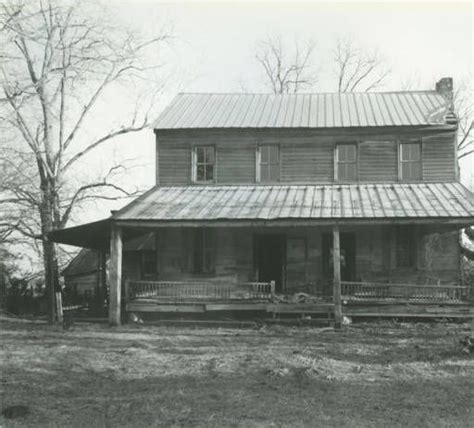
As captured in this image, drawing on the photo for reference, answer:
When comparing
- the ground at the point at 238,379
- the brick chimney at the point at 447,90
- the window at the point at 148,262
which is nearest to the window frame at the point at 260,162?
the window at the point at 148,262

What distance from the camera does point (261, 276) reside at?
2358 centimetres

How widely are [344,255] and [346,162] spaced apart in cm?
360

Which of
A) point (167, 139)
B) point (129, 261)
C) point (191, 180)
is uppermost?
point (167, 139)

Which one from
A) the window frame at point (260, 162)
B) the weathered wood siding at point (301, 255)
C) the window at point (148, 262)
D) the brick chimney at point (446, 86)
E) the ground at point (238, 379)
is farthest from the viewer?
the window at point (148, 262)

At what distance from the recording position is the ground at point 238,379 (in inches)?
342

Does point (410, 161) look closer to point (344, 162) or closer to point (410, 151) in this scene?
point (410, 151)

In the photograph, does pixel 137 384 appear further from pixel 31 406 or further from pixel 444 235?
pixel 444 235

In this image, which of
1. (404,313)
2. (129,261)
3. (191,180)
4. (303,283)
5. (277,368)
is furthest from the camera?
(129,261)

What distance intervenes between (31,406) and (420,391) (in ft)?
19.5

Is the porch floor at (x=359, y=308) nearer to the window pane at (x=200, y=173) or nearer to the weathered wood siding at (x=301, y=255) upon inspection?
the weathered wood siding at (x=301, y=255)

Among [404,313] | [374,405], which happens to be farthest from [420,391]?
[404,313]

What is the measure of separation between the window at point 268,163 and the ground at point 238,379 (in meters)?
8.82

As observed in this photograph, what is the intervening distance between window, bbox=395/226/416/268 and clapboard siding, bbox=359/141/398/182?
85.8 inches

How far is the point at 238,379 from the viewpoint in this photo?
1093 centimetres
